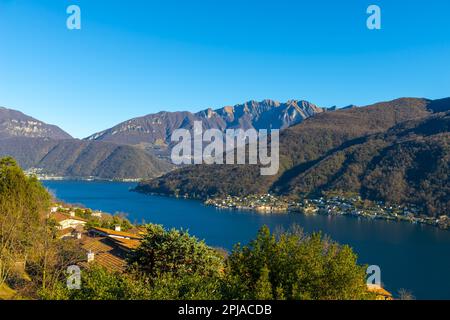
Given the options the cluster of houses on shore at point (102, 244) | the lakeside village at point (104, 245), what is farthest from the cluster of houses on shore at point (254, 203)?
the cluster of houses on shore at point (102, 244)

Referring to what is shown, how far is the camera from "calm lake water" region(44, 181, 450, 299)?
4519cm

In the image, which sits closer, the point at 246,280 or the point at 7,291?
the point at 246,280

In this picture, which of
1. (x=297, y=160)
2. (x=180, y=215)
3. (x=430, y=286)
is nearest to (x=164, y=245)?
(x=430, y=286)

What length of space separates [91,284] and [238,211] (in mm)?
99225

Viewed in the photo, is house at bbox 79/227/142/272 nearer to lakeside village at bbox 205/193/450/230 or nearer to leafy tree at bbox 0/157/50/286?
leafy tree at bbox 0/157/50/286

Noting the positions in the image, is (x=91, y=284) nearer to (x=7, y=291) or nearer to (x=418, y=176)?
(x=7, y=291)

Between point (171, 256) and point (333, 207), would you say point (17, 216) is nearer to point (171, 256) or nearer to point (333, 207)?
point (171, 256)

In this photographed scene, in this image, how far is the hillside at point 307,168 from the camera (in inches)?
4968

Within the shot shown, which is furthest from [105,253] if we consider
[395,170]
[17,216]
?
[395,170]

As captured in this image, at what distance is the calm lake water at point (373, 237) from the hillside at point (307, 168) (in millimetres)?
30006

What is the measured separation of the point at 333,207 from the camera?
103250 mm

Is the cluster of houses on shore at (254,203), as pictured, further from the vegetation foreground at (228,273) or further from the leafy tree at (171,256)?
the vegetation foreground at (228,273)
